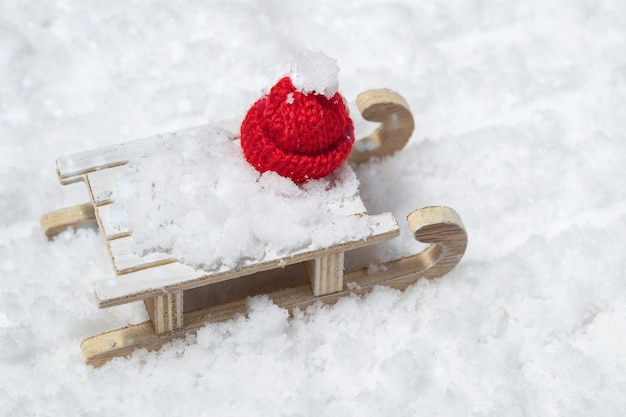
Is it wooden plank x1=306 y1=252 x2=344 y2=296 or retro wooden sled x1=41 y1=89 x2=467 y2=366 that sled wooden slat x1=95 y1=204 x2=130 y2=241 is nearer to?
retro wooden sled x1=41 y1=89 x2=467 y2=366

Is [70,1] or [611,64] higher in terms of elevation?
[70,1]

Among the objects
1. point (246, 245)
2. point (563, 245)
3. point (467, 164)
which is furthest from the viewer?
point (467, 164)

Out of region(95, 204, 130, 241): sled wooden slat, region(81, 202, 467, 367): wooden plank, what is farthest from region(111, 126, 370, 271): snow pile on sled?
region(81, 202, 467, 367): wooden plank

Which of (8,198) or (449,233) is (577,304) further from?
(8,198)

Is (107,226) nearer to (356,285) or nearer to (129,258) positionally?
(129,258)

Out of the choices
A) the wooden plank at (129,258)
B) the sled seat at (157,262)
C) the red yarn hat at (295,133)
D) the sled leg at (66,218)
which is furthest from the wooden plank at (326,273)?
the sled leg at (66,218)

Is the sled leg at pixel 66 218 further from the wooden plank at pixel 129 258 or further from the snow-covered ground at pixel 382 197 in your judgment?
the wooden plank at pixel 129 258

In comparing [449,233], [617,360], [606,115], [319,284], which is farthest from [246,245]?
[606,115]
